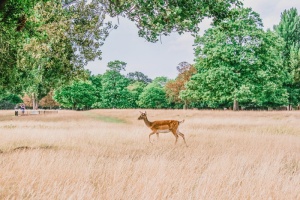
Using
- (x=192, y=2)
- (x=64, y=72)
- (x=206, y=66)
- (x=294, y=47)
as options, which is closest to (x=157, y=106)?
(x=294, y=47)

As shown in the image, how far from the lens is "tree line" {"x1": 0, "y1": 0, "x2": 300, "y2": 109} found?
9.64 m

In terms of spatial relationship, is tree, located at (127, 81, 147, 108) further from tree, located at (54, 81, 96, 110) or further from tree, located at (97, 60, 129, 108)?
tree, located at (54, 81, 96, 110)

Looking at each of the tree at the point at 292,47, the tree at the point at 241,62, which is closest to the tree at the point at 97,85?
the tree at the point at 292,47

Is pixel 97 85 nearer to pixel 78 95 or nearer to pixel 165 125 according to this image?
pixel 78 95

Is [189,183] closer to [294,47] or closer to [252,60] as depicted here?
[252,60]

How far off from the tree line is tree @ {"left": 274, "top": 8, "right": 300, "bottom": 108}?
0.59 feet

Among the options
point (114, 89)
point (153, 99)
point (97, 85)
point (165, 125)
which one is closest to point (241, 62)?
point (165, 125)

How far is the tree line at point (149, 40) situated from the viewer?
9641 mm

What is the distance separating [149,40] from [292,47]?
54.9 metres

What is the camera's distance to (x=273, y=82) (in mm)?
40844

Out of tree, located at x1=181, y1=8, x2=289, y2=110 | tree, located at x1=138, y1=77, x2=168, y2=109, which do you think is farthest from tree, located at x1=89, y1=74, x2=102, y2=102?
tree, located at x1=181, y1=8, x2=289, y2=110

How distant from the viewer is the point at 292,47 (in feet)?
193

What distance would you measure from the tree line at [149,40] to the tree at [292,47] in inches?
7.1

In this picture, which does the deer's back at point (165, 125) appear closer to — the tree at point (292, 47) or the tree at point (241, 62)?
the tree at point (241, 62)
